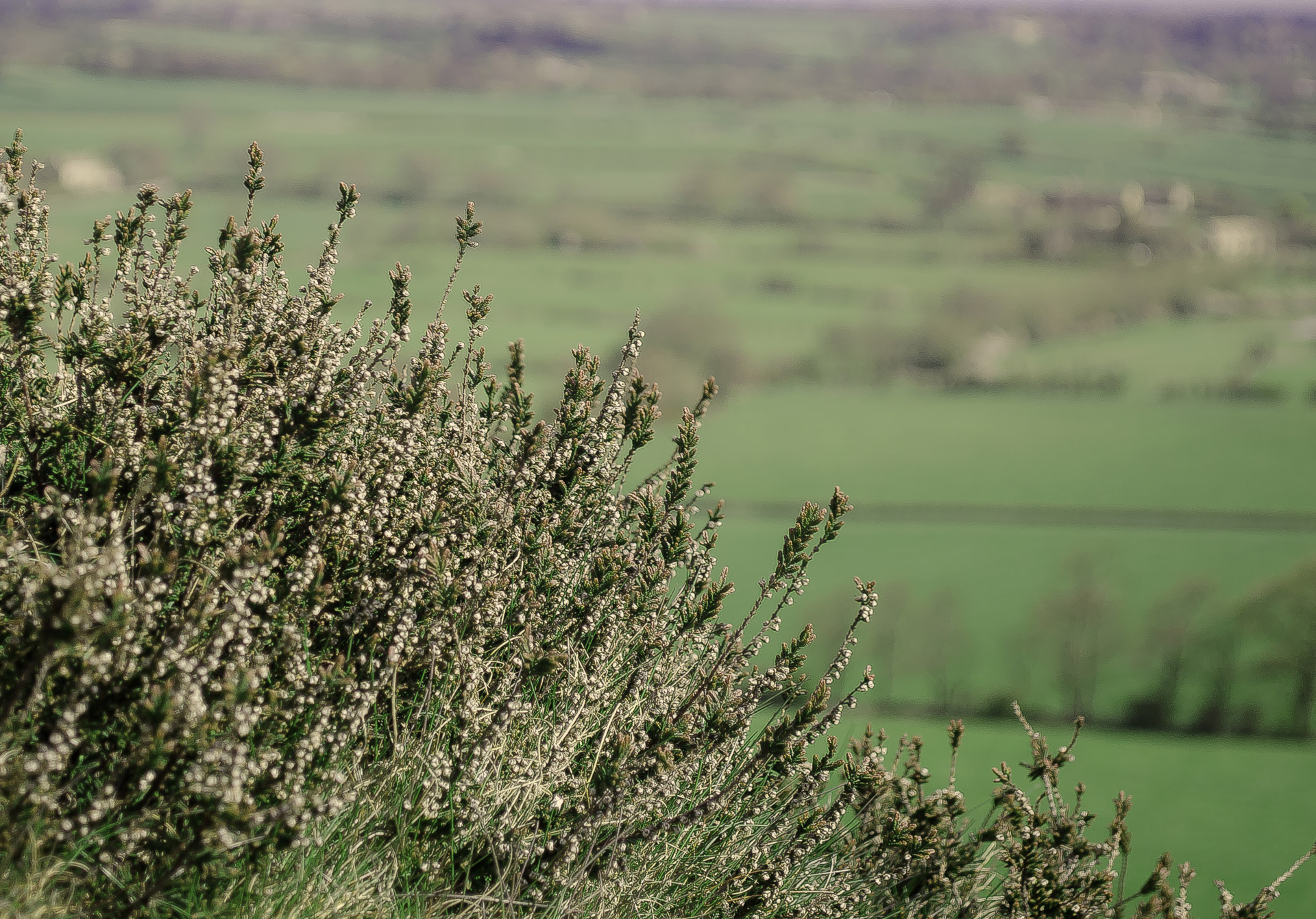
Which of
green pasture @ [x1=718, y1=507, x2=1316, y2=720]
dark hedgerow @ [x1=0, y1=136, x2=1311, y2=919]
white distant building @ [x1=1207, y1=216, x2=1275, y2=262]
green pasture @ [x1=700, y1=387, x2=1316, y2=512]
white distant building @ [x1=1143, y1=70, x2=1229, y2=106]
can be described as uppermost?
white distant building @ [x1=1143, y1=70, x2=1229, y2=106]

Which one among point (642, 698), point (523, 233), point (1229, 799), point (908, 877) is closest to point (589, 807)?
point (642, 698)

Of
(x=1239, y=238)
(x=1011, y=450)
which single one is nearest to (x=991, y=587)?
(x=1011, y=450)

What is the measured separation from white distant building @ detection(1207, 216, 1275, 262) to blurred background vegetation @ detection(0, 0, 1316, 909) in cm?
50

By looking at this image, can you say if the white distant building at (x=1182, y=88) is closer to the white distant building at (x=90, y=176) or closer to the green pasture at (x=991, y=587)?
the green pasture at (x=991, y=587)

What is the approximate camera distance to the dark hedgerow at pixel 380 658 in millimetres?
1978

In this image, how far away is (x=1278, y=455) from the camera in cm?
6125

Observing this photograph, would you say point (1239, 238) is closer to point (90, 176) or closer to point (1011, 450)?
point (1011, 450)

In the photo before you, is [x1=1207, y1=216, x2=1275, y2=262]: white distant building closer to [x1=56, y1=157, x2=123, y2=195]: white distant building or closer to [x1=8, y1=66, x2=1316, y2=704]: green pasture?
[x1=8, y1=66, x2=1316, y2=704]: green pasture

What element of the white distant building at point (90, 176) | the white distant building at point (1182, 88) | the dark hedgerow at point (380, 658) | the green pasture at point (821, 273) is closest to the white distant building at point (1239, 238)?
the green pasture at point (821, 273)

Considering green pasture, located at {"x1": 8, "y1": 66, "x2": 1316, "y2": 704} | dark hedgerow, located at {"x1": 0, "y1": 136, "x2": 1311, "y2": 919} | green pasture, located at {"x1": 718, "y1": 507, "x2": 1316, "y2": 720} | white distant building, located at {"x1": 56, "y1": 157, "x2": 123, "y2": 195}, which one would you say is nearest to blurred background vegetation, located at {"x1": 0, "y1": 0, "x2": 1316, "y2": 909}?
green pasture, located at {"x1": 718, "y1": 507, "x2": 1316, "y2": 720}

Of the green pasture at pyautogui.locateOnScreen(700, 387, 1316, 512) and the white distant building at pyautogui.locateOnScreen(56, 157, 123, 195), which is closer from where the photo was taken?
the white distant building at pyautogui.locateOnScreen(56, 157, 123, 195)

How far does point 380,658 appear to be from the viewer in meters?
2.59

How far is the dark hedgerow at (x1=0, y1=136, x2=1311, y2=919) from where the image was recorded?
1.98 meters

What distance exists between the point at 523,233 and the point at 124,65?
141 feet
